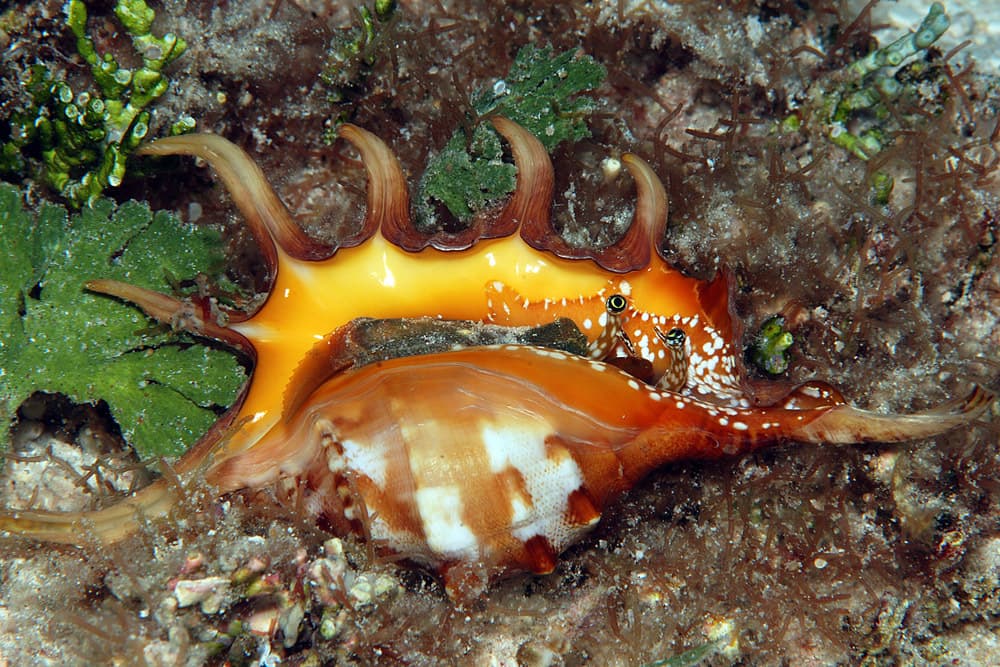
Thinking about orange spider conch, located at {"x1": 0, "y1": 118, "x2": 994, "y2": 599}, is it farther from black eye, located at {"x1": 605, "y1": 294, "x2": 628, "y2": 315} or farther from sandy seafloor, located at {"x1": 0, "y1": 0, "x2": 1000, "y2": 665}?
sandy seafloor, located at {"x1": 0, "y1": 0, "x2": 1000, "y2": 665}

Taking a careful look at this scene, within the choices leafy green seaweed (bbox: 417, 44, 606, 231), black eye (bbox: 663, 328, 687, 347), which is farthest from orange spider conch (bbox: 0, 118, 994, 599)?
leafy green seaweed (bbox: 417, 44, 606, 231)

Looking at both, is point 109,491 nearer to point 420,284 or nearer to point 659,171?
point 420,284

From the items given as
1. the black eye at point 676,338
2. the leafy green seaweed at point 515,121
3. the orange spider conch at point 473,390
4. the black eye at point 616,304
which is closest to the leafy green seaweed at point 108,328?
the orange spider conch at point 473,390

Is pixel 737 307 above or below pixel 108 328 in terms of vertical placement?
above

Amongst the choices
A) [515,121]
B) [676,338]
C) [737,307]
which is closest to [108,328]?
[515,121]

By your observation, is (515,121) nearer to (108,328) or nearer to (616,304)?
(616,304)

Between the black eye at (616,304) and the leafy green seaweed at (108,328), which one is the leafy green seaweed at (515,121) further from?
the leafy green seaweed at (108,328)

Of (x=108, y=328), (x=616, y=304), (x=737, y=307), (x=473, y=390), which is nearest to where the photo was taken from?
(x=473, y=390)

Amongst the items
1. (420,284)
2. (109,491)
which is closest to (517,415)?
(420,284)
